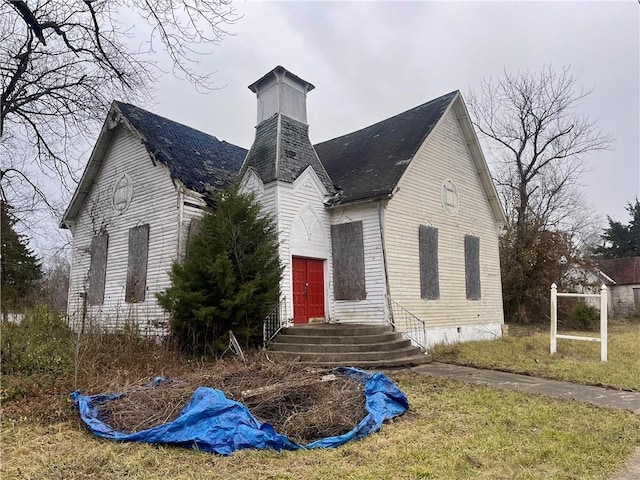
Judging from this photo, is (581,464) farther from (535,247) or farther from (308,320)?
(535,247)

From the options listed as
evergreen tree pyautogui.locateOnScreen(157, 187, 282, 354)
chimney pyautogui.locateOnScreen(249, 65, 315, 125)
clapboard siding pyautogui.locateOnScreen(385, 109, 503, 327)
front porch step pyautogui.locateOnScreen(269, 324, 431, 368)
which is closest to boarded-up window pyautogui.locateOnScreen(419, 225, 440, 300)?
clapboard siding pyautogui.locateOnScreen(385, 109, 503, 327)

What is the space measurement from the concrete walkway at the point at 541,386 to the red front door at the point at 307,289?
3.50m

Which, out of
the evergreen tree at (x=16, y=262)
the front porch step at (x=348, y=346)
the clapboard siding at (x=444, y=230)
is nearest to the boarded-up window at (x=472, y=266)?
the clapboard siding at (x=444, y=230)

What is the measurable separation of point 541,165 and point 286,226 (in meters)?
21.1

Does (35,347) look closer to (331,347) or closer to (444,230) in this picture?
(331,347)

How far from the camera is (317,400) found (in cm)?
566

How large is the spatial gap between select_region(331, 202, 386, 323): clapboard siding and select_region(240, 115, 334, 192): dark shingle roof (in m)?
1.66

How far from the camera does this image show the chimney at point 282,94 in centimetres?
1428

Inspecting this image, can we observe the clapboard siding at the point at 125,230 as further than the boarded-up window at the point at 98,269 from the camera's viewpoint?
No

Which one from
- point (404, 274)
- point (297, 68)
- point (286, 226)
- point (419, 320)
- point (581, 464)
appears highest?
point (297, 68)

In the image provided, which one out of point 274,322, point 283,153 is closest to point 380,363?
point 274,322

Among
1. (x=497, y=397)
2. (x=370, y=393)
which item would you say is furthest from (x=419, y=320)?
(x=370, y=393)

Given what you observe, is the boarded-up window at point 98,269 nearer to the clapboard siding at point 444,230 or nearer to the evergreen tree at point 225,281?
the evergreen tree at point 225,281

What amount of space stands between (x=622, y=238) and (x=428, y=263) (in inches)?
1689
